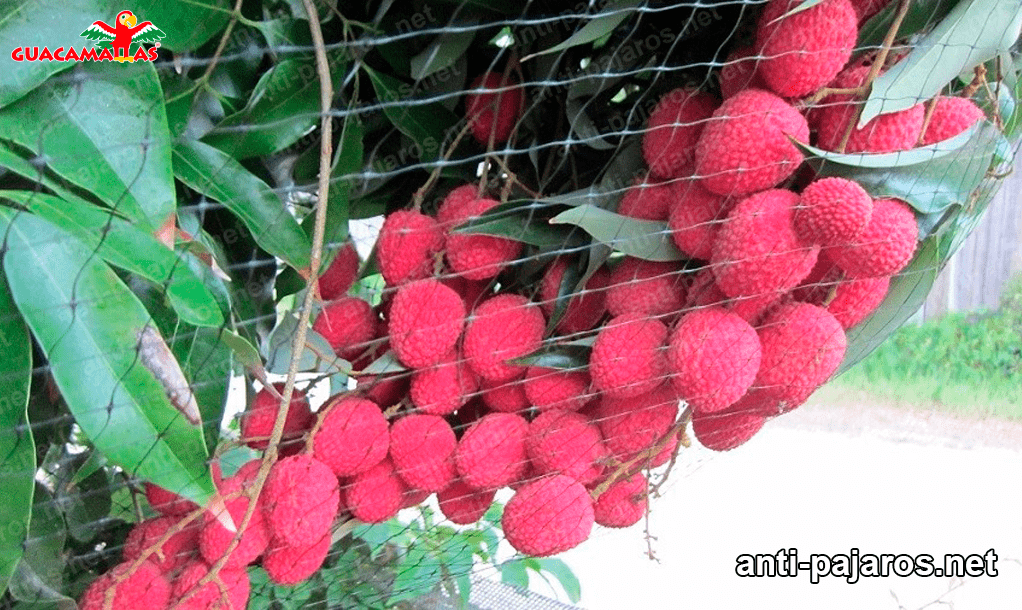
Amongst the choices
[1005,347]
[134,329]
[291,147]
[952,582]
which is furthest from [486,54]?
[1005,347]

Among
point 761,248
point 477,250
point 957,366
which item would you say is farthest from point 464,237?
point 957,366

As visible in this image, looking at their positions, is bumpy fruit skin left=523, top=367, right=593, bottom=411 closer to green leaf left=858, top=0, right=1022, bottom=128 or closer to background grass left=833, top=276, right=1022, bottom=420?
green leaf left=858, top=0, right=1022, bottom=128

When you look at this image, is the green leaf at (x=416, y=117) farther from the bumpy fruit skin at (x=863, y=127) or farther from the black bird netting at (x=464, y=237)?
the bumpy fruit skin at (x=863, y=127)

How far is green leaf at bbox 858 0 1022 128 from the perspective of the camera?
329 millimetres

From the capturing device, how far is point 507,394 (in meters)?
0.38

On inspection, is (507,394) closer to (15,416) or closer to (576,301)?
(576,301)

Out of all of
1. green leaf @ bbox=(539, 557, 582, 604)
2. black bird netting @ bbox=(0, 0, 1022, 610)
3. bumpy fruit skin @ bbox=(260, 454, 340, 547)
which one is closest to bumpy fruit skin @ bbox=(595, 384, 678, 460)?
black bird netting @ bbox=(0, 0, 1022, 610)

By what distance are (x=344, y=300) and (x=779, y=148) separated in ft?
0.57

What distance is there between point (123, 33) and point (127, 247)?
7cm

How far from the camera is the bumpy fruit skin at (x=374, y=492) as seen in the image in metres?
0.36

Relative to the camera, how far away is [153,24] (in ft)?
0.98

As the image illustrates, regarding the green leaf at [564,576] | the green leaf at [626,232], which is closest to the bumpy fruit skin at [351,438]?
the green leaf at [626,232]

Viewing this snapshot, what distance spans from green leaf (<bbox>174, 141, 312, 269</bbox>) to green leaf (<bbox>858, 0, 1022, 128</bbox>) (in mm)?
204

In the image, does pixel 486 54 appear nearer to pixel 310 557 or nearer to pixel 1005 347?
pixel 310 557
